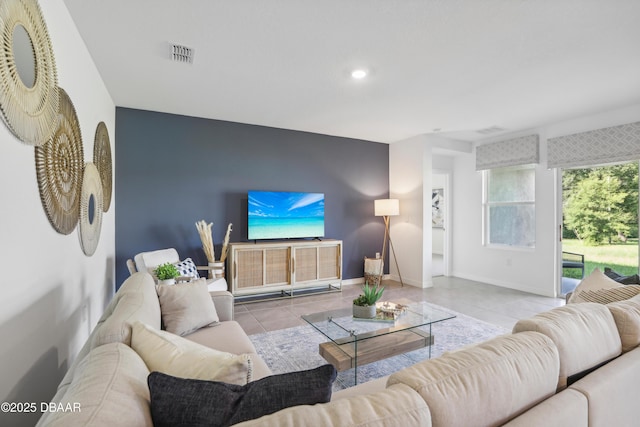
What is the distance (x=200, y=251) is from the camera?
14.1ft

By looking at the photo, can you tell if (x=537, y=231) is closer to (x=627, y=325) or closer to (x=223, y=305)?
(x=627, y=325)

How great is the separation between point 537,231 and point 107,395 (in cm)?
562

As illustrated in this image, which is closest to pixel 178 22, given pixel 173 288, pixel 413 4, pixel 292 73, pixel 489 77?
pixel 292 73

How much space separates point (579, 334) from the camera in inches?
45.2

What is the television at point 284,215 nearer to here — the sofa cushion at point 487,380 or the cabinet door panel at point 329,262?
the cabinet door panel at point 329,262

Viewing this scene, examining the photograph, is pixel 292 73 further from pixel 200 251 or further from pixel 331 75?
pixel 200 251

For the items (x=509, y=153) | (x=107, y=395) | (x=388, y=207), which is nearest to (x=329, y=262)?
(x=388, y=207)

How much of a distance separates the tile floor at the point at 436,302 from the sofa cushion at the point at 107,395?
2.40 metres

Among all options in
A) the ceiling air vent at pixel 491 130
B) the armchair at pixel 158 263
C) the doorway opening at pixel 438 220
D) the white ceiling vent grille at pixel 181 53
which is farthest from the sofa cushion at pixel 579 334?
the doorway opening at pixel 438 220

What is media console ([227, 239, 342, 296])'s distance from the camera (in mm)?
4203

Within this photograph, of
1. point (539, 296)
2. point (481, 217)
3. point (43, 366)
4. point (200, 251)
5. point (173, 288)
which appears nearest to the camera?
point (43, 366)

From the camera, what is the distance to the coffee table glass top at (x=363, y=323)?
221cm

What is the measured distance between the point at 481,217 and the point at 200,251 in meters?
4.76

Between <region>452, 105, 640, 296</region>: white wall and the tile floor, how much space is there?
0.90ft
